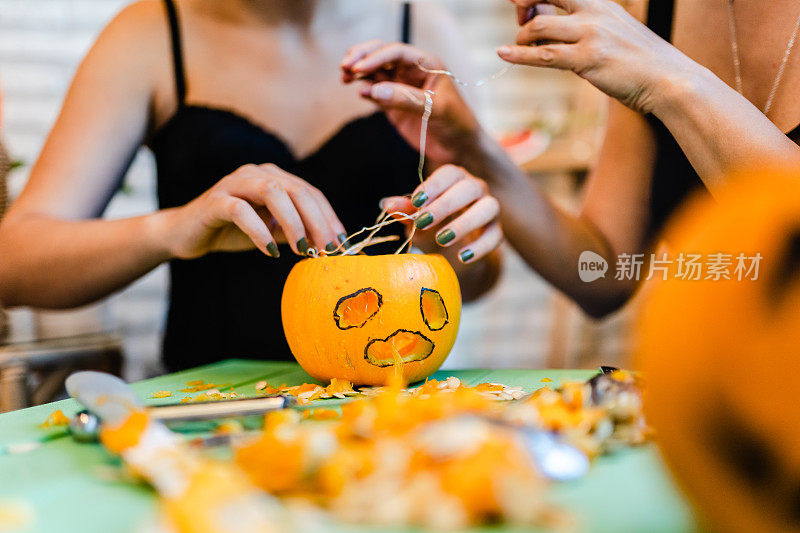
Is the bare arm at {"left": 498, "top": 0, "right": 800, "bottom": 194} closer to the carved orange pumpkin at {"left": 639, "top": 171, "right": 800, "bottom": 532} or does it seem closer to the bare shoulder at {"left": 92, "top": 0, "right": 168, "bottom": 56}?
the carved orange pumpkin at {"left": 639, "top": 171, "right": 800, "bottom": 532}

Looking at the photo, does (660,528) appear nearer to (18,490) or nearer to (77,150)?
(18,490)

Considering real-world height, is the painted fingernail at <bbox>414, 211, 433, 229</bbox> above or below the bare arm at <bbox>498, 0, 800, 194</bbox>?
below

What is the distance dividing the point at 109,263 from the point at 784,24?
1.06m

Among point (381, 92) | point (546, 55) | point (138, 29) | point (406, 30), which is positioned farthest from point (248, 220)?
point (406, 30)

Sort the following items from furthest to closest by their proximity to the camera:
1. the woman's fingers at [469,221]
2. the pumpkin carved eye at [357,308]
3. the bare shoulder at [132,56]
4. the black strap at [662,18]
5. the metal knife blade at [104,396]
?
the bare shoulder at [132,56]
the black strap at [662,18]
the woman's fingers at [469,221]
the pumpkin carved eye at [357,308]
the metal knife blade at [104,396]

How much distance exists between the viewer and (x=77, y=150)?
1032 mm

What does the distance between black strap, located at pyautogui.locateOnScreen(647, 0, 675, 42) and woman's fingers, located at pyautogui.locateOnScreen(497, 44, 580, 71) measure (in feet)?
0.98

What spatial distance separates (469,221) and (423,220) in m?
0.08

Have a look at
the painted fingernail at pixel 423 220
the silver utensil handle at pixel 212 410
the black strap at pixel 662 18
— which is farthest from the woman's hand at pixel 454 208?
the black strap at pixel 662 18

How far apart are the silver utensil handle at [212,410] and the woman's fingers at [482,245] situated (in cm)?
35

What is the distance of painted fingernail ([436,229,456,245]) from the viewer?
754mm

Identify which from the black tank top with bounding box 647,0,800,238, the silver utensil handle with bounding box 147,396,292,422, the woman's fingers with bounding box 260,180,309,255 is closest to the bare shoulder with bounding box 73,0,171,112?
the woman's fingers with bounding box 260,180,309,255

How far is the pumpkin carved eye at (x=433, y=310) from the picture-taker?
692mm

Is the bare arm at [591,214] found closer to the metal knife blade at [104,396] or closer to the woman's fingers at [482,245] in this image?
the woman's fingers at [482,245]
